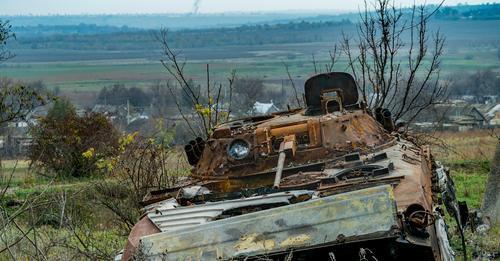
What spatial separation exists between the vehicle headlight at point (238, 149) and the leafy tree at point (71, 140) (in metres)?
14.0

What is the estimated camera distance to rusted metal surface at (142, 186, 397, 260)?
26.5ft

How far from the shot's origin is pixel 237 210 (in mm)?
9180

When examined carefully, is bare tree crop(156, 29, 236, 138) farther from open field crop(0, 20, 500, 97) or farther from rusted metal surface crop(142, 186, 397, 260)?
open field crop(0, 20, 500, 97)

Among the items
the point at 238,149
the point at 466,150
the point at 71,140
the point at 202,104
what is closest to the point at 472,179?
the point at 202,104

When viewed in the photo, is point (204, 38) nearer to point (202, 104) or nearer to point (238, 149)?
point (202, 104)

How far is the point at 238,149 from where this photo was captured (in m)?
11.6

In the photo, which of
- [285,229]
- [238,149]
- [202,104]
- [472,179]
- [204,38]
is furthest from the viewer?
[204,38]

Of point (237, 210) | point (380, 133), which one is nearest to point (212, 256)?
point (237, 210)

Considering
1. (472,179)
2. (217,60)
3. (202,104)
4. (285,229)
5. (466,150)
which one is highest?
(285,229)

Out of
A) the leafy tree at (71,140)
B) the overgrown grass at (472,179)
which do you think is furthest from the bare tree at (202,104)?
the leafy tree at (71,140)

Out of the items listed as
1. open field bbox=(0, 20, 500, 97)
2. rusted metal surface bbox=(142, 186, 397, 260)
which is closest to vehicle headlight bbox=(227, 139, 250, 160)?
rusted metal surface bbox=(142, 186, 397, 260)

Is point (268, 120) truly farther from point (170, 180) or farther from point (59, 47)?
point (59, 47)

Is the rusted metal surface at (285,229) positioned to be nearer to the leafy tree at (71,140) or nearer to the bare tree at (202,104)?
the bare tree at (202,104)

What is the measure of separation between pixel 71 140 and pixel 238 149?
16.2m
